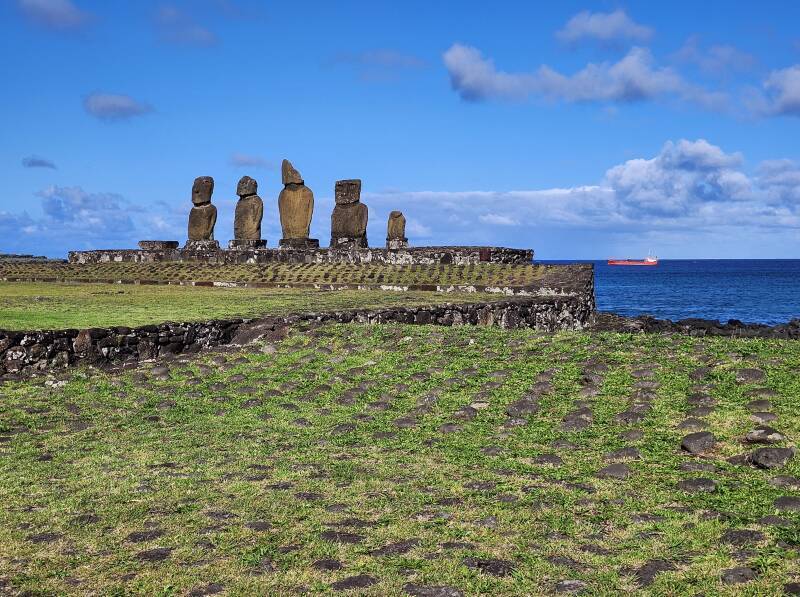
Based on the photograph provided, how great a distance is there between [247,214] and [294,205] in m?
3.07

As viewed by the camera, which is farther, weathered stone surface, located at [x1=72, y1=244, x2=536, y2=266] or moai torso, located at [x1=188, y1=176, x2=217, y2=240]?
moai torso, located at [x1=188, y1=176, x2=217, y2=240]

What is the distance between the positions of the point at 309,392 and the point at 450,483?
4928 millimetres

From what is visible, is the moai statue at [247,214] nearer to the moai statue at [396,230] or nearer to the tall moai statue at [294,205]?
the tall moai statue at [294,205]

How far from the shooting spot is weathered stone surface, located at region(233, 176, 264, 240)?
144ft

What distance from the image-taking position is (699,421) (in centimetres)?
988

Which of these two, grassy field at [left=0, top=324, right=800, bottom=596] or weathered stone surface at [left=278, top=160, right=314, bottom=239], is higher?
weathered stone surface at [left=278, top=160, right=314, bottom=239]

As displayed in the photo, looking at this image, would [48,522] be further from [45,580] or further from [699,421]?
[699,421]

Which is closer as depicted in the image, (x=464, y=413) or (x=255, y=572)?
(x=255, y=572)

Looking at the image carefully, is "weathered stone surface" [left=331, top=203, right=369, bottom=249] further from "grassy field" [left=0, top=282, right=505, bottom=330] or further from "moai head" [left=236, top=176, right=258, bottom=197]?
"grassy field" [left=0, top=282, right=505, bottom=330]

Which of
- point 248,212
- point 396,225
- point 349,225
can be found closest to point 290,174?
point 248,212

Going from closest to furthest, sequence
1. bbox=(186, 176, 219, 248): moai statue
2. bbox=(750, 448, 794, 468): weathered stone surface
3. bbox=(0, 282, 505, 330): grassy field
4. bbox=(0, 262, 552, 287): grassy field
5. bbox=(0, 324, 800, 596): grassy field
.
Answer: bbox=(0, 324, 800, 596): grassy field < bbox=(750, 448, 794, 468): weathered stone surface < bbox=(0, 282, 505, 330): grassy field < bbox=(0, 262, 552, 287): grassy field < bbox=(186, 176, 219, 248): moai statue

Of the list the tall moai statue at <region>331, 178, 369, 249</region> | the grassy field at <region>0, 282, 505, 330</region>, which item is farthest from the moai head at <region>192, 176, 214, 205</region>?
the grassy field at <region>0, 282, 505, 330</region>

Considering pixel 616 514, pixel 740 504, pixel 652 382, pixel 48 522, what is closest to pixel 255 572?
pixel 48 522

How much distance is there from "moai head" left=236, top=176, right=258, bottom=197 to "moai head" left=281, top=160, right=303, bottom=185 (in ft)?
7.80
